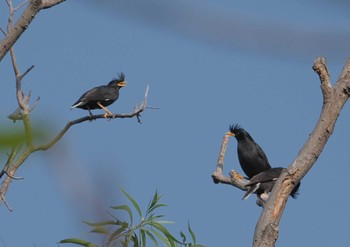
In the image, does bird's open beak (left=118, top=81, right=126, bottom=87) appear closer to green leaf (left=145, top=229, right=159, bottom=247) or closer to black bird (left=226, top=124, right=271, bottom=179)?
black bird (left=226, top=124, right=271, bottom=179)

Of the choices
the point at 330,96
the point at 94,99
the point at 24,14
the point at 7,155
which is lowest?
the point at 7,155

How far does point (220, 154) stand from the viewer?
256 inches

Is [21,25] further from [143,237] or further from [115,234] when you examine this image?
[115,234]

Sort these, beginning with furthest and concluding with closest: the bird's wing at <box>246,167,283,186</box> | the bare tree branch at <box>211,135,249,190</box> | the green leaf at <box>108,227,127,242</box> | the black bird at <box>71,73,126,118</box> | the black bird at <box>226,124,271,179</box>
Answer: the black bird at <box>71,73,126,118</box>, the black bird at <box>226,124,271,179</box>, the bird's wing at <box>246,167,283,186</box>, the bare tree branch at <box>211,135,249,190</box>, the green leaf at <box>108,227,127,242</box>

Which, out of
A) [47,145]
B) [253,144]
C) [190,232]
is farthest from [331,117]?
[253,144]

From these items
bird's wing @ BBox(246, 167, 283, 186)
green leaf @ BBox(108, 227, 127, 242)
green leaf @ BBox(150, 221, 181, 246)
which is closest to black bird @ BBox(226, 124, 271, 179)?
bird's wing @ BBox(246, 167, 283, 186)

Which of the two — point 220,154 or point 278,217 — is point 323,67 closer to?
point 278,217

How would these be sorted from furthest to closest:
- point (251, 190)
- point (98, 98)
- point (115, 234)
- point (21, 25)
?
point (98, 98) → point (251, 190) → point (21, 25) → point (115, 234)

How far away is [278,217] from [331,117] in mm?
660

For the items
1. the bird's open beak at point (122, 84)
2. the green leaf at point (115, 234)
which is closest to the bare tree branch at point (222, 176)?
the bird's open beak at point (122, 84)

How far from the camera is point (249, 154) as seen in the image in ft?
30.0

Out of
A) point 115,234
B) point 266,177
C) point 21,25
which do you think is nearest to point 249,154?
point 266,177

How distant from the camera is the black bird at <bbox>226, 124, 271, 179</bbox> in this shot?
8914mm

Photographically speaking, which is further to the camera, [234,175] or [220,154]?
[234,175]
